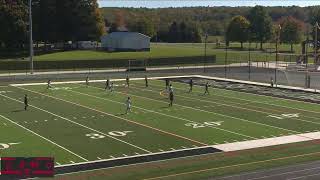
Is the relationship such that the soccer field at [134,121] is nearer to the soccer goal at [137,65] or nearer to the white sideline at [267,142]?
the white sideline at [267,142]

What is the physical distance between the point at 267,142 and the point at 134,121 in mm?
9192

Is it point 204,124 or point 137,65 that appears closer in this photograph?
point 204,124

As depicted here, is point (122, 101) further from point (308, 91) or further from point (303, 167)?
point (303, 167)

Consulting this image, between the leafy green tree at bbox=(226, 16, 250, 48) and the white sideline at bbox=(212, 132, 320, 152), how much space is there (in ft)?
309

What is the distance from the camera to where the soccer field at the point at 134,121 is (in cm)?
2881

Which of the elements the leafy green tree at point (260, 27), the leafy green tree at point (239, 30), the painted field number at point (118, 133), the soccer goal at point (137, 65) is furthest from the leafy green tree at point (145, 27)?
the painted field number at point (118, 133)

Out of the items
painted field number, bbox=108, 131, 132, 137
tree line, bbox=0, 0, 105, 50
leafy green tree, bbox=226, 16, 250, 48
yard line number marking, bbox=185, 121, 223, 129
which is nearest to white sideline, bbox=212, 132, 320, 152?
yard line number marking, bbox=185, 121, 223, 129

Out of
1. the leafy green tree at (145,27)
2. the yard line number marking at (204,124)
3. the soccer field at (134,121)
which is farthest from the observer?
the leafy green tree at (145,27)

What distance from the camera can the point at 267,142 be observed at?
30594 mm

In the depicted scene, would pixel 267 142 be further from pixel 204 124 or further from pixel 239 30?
pixel 239 30

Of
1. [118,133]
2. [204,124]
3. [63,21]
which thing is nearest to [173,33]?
[63,21]

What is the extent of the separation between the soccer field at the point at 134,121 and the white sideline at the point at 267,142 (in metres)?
0.27

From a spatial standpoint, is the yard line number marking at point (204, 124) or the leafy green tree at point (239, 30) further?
the leafy green tree at point (239, 30)

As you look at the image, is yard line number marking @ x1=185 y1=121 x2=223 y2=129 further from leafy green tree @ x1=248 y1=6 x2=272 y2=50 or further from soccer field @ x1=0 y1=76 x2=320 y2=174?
leafy green tree @ x1=248 y1=6 x2=272 y2=50
